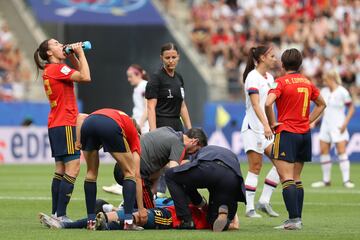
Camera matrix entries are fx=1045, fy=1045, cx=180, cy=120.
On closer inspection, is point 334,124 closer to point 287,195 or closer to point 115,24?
point 287,195

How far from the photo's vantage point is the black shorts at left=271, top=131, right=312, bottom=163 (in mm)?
13023

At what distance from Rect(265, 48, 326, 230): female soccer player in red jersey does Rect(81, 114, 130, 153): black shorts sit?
2016 mm

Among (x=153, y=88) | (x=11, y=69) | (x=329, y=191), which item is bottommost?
(x=329, y=191)

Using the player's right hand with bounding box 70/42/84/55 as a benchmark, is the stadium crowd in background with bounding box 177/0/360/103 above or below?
above

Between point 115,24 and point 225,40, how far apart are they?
3.77 meters

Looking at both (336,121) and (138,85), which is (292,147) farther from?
(336,121)

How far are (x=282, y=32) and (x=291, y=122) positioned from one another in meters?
22.6

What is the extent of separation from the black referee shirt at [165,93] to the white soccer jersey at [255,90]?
1065 mm

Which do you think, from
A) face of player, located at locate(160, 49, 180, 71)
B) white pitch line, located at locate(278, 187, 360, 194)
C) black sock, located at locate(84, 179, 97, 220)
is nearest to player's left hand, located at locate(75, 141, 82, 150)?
black sock, located at locate(84, 179, 97, 220)

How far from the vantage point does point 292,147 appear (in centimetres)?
1305

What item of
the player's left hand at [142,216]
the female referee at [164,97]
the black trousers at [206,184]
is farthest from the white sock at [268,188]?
the player's left hand at [142,216]

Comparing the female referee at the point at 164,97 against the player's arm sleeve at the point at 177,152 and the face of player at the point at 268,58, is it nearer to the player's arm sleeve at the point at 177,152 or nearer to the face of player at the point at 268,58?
the face of player at the point at 268,58

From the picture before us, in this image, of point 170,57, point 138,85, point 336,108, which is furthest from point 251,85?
point 336,108

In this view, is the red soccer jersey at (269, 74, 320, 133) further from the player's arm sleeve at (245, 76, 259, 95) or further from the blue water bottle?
the blue water bottle
